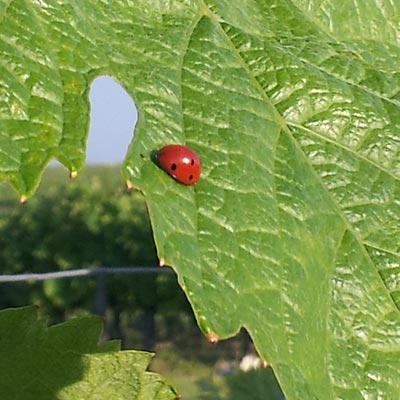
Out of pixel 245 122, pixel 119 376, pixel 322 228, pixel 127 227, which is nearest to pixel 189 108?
pixel 245 122

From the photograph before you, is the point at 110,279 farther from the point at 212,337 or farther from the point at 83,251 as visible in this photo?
the point at 212,337

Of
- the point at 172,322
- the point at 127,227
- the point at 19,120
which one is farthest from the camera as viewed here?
the point at 172,322

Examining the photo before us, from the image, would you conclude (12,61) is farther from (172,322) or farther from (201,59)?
(172,322)

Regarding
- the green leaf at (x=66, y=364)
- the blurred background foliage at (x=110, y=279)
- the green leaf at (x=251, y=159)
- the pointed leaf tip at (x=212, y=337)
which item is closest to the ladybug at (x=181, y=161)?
the green leaf at (x=251, y=159)

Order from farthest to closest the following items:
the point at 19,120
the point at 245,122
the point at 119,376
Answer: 1. the point at 119,376
2. the point at 245,122
3. the point at 19,120

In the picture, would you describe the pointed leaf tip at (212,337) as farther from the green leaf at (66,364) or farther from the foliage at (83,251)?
the foliage at (83,251)

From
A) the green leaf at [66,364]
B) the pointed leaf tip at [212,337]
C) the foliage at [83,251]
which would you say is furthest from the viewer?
the foliage at [83,251]

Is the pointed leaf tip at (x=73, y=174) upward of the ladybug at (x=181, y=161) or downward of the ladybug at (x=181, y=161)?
downward

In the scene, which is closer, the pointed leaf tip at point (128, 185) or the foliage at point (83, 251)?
the pointed leaf tip at point (128, 185)
